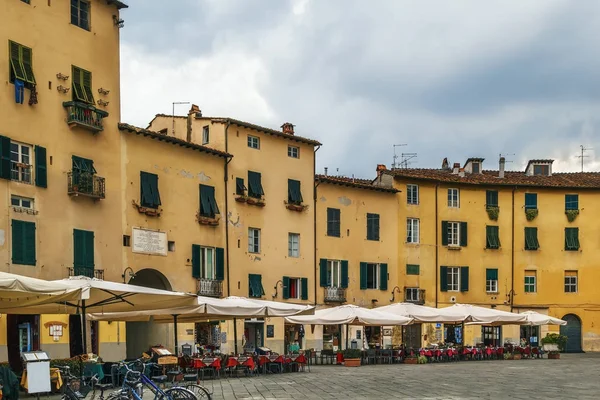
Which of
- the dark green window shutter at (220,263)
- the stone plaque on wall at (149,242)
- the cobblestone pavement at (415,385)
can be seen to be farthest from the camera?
the dark green window shutter at (220,263)

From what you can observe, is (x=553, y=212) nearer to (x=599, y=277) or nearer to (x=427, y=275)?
(x=599, y=277)

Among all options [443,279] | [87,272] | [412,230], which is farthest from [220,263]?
[443,279]

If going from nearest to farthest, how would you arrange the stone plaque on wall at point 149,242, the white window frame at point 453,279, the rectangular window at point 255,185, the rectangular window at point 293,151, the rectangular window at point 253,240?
the stone plaque on wall at point 149,242 < the rectangular window at point 253,240 < the rectangular window at point 255,185 < the rectangular window at point 293,151 < the white window frame at point 453,279

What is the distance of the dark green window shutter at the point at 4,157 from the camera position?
98.4ft

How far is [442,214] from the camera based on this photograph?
5556cm

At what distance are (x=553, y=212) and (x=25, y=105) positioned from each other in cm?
3898

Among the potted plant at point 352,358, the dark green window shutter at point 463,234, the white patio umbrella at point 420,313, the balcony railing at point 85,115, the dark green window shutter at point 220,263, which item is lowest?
the potted plant at point 352,358

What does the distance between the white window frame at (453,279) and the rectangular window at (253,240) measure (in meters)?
16.6

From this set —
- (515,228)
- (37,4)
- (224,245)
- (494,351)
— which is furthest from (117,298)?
(515,228)

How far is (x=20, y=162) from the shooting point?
102 ft

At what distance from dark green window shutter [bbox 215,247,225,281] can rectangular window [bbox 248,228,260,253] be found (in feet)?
7.82

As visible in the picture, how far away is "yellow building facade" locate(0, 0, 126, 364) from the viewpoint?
30688 mm

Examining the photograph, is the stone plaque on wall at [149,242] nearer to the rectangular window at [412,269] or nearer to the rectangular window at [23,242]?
the rectangular window at [23,242]

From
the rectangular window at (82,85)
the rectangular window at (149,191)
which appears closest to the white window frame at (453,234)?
the rectangular window at (149,191)
